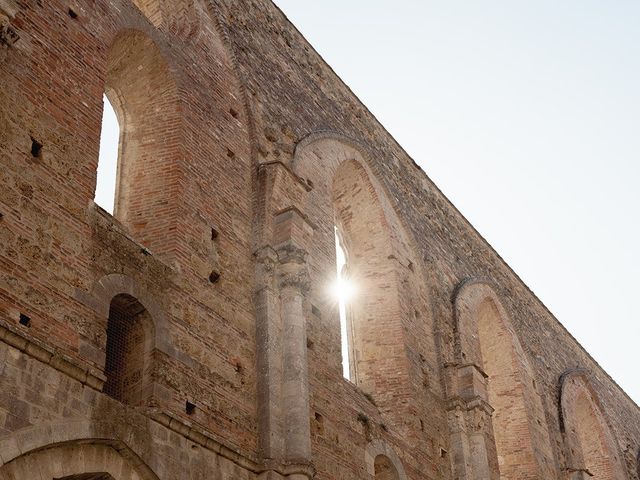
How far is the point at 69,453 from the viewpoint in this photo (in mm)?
6680

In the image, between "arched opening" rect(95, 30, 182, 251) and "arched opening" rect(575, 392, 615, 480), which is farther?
"arched opening" rect(575, 392, 615, 480)

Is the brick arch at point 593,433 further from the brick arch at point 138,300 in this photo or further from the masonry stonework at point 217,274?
the brick arch at point 138,300

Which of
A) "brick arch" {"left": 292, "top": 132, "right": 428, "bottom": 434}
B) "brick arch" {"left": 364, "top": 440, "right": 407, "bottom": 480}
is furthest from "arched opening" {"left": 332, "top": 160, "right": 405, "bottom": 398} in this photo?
"brick arch" {"left": 364, "top": 440, "right": 407, "bottom": 480}

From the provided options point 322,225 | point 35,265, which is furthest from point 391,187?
point 35,265

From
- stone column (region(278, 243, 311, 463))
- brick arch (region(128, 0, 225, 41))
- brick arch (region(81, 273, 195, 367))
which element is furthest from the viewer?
brick arch (region(128, 0, 225, 41))

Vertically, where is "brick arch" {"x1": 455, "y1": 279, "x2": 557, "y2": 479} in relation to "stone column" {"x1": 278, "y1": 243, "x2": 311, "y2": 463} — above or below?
above

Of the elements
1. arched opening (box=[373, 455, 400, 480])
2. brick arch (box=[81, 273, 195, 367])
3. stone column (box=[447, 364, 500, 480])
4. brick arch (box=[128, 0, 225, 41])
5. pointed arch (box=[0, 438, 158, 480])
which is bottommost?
pointed arch (box=[0, 438, 158, 480])

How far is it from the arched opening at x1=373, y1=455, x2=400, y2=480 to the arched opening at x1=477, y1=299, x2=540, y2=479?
5075 mm

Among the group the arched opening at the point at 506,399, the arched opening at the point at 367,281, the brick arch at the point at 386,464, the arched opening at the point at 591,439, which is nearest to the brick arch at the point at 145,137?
the brick arch at the point at 386,464

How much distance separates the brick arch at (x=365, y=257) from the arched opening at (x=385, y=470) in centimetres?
97

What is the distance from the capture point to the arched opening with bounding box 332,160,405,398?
504 inches

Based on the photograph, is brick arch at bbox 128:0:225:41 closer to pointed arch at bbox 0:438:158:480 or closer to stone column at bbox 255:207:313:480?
stone column at bbox 255:207:313:480

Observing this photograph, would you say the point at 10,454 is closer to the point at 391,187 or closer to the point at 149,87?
the point at 149,87

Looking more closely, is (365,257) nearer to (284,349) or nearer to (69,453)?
(284,349)
